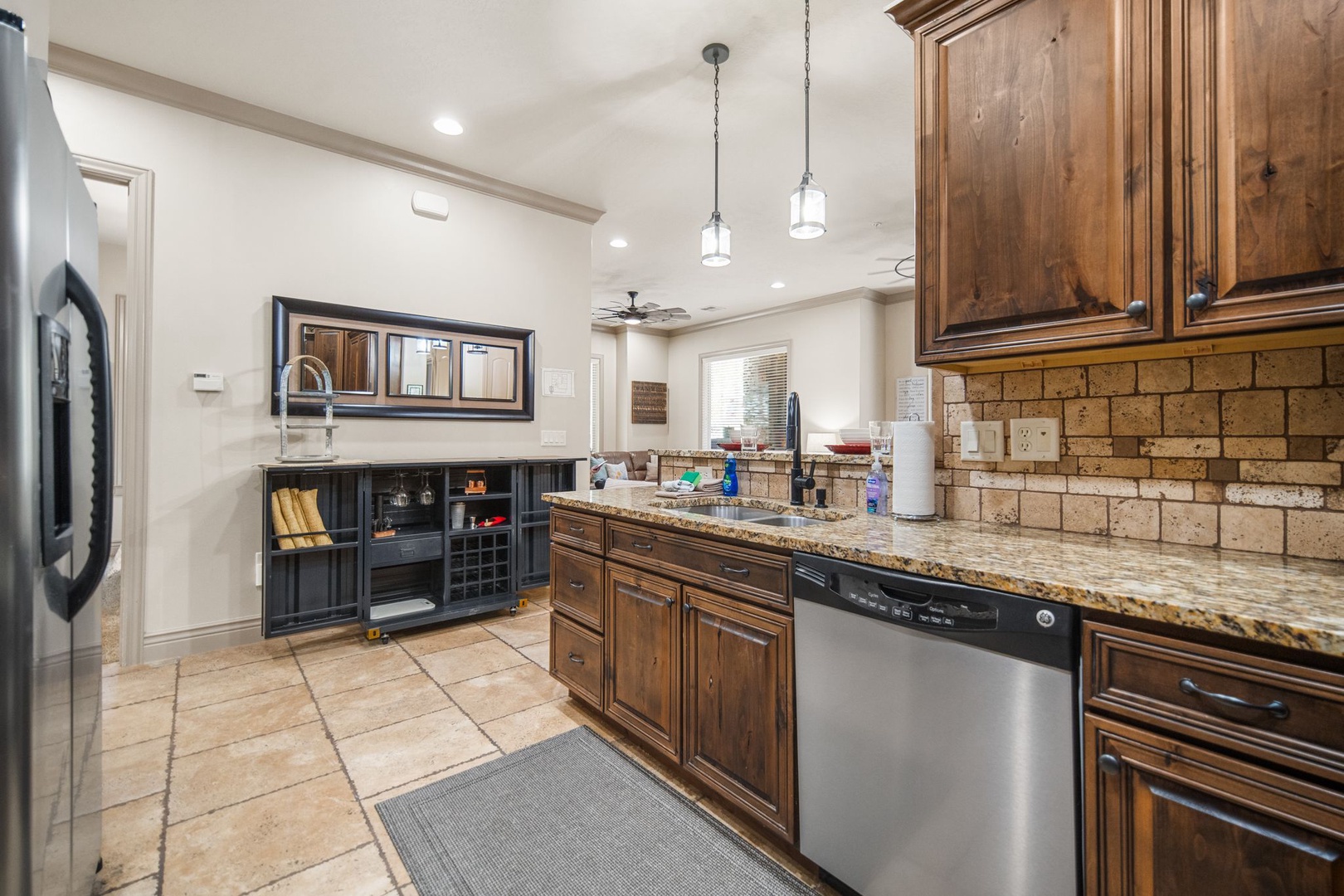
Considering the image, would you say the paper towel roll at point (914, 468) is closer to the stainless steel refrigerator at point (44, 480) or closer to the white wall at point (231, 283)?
the stainless steel refrigerator at point (44, 480)

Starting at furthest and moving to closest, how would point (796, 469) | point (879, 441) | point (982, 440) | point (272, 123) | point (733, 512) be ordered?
point (272, 123), point (733, 512), point (796, 469), point (879, 441), point (982, 440)

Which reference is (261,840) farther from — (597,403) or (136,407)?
(597,403)

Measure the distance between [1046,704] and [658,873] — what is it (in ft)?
3.55

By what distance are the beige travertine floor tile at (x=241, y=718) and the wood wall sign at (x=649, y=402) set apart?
22.4ft

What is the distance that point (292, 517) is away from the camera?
2.96 m

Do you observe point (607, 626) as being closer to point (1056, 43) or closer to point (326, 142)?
point (1056, 43)

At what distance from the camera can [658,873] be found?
153 centimetres

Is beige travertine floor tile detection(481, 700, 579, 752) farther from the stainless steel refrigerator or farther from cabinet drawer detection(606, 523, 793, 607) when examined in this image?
the stainless steel refrigerator

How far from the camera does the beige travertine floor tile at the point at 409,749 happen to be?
1.96m

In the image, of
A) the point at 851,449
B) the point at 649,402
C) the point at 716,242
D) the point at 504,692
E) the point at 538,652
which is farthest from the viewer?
the point at 649,402

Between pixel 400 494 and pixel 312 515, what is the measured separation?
450mm

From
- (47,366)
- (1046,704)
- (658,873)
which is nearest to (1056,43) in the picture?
(1046,704)

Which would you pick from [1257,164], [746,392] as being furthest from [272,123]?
[746,392]

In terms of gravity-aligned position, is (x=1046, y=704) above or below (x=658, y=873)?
above
